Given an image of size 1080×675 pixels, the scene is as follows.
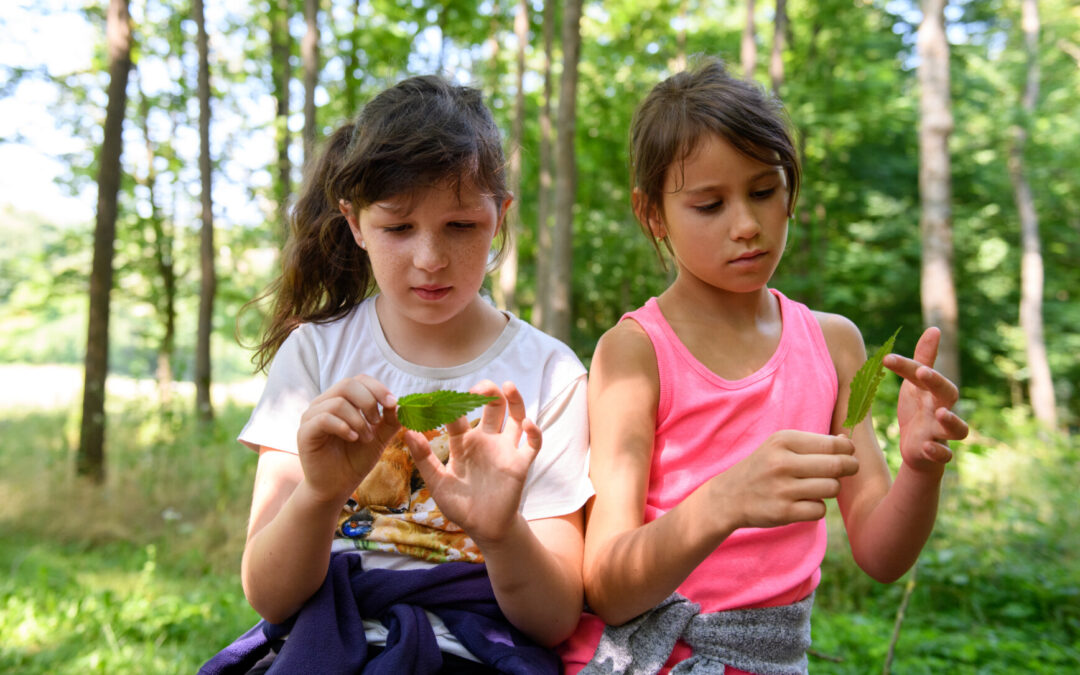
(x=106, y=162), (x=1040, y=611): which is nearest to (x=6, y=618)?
(x=106, y=162)

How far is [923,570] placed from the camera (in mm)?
5203

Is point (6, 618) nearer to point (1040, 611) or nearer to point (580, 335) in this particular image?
point (1040, 611)

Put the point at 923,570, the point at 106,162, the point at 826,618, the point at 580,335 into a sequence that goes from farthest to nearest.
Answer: the point at 580,335
the point at 106,162
the point at 923,570
the point at 826,618

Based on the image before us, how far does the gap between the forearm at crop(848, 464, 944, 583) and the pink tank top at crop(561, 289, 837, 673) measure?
0.38 feet

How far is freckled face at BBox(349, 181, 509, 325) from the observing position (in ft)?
5.48

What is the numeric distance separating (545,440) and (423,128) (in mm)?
754

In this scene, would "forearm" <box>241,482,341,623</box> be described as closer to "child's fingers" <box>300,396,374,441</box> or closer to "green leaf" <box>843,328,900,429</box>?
"child's fingers" <box>300,396,374,441</box>

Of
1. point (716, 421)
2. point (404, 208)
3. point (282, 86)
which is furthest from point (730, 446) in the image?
point (282, 86)

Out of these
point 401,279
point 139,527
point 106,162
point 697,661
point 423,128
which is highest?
point 106,162

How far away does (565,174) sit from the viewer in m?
8.95

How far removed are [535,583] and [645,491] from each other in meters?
0.33

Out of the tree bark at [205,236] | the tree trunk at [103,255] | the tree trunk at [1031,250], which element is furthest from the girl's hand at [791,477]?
the tree trunk at [1031,250]

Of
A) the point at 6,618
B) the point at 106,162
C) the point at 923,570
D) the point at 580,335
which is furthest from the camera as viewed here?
the point at 580,335

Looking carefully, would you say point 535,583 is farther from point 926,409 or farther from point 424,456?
point 926,409
